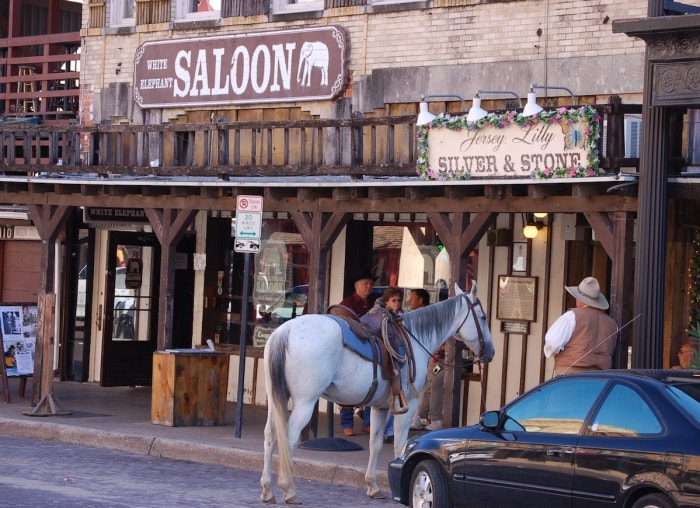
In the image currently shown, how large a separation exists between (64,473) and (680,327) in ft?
22.9

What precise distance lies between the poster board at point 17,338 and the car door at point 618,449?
1204 centimetres

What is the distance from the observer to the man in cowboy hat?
42.7 feet

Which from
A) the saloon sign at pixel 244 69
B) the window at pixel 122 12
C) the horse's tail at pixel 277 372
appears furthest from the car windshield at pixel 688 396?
the window at pixel 122 12

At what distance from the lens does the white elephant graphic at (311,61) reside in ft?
63.8

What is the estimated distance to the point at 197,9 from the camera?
21562 millimetres

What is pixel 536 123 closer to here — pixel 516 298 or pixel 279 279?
pixel 516 298

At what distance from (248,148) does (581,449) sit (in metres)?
9.79

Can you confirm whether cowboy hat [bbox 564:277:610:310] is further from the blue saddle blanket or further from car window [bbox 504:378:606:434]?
car window [bbox 504:378:606:434]

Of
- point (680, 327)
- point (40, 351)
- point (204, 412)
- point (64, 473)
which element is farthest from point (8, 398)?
point (680, 327)

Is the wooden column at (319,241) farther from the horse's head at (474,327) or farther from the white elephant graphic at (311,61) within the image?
the white elephant graphic at (311,61)

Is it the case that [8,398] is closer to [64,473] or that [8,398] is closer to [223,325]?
[223,325]

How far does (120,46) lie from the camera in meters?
22.3

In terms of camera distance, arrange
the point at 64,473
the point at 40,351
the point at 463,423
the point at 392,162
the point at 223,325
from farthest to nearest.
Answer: the point at 223,325 → the point at 40,351 → the point at 463,423 → the point at 392,162 → the point at 64,473

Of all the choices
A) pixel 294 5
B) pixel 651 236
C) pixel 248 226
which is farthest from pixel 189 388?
pixel 651 236
